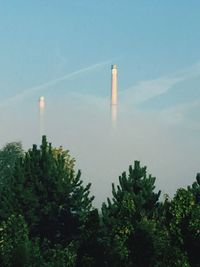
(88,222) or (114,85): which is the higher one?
(114,85)

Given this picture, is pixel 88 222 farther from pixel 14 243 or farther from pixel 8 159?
pixel 8 159

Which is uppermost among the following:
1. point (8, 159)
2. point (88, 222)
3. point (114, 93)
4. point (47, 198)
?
point (114, 93)

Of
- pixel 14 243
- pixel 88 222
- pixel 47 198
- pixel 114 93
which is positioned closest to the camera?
pixel 88 222

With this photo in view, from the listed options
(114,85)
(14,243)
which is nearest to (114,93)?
(114,85)

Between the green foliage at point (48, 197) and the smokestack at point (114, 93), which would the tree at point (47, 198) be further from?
the smokestack at point (114, 93)

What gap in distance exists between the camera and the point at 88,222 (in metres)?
44.2

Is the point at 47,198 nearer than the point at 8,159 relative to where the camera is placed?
Yes

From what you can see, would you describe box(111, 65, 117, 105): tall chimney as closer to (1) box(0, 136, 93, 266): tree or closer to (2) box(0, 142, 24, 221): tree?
(2) box(0, 142, 24, 221): tree

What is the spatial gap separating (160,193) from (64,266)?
9003 mm

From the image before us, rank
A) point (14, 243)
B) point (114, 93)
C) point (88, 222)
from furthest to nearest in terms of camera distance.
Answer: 1. point (114, 93)
2. point (14, 243)
3. point (88, 222)

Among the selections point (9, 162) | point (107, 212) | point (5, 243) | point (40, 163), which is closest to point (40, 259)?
point (5, 243)

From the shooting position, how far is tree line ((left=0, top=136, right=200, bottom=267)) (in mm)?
43500

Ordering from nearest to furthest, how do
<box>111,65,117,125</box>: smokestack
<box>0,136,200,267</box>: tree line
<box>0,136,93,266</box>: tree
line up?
<box>0,136,200,267</box>: tree line < <box>0,136,93,266</box>: tree < <box>111,65,117,125</box>: smokestack

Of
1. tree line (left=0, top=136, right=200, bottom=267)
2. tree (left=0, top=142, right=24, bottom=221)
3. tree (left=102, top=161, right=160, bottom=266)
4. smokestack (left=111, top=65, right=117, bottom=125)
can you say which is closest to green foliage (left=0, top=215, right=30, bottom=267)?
tree line (left=0, top=136, right=200, bottom=267)
